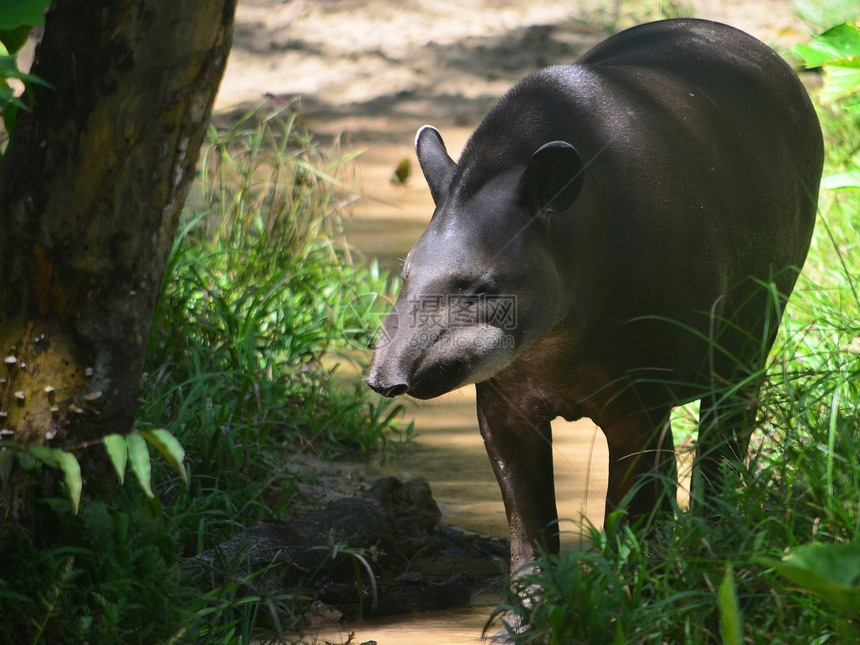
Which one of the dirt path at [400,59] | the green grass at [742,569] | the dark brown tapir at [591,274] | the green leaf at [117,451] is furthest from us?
the dirt path at [400,59]

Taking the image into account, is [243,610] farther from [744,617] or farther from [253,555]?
[744,617]

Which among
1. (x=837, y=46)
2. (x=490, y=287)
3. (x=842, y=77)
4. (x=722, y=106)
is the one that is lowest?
(x=490, y=287)

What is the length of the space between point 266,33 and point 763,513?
11.5m

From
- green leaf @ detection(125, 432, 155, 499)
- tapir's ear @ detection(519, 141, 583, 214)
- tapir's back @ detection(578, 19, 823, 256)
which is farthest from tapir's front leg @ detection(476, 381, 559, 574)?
green leaf @ detection(125, 432, 155, 499)

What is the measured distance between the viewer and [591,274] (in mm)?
3527

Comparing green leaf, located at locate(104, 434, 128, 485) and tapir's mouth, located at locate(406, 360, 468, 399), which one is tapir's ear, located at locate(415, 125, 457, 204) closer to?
tapir's mouth, located at locate(406, 360, 468, 399)

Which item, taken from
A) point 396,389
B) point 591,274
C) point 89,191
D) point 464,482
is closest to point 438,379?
point 396,389

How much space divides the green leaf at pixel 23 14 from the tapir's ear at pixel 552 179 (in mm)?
1460

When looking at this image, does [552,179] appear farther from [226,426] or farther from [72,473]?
[72,473]

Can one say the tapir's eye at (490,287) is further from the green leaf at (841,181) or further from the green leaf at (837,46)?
the green leaf at (841,181)

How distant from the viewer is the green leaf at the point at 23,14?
259cm

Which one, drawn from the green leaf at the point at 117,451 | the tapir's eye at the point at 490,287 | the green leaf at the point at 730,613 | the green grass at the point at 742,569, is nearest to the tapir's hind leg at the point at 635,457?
the green grass at the point at 742,569

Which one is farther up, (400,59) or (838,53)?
(400,59)

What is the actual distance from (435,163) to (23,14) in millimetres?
1569
